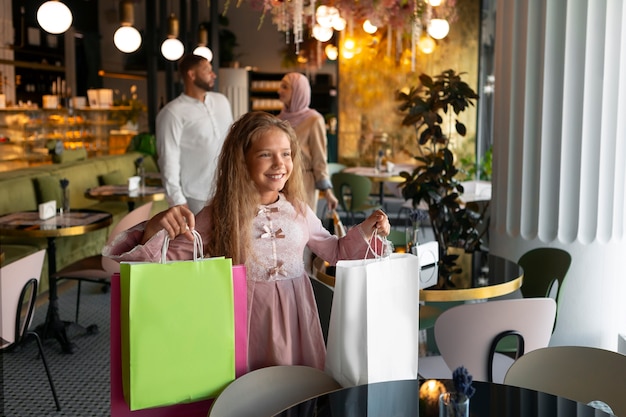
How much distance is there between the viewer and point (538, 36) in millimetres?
3963

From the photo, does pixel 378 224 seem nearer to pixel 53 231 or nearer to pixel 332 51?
pixel 53 231

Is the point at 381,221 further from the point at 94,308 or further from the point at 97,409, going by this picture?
the point at 94,308

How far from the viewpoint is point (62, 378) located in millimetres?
4176

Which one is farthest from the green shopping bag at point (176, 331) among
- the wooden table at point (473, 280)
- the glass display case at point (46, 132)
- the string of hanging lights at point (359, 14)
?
the glass display case at point (46, 132)

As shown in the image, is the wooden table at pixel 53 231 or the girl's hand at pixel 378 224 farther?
the wooden table at pixel 53 231

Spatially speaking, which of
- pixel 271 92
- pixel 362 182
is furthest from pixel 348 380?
pixel 271 92

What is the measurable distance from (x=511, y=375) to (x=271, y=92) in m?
12.1

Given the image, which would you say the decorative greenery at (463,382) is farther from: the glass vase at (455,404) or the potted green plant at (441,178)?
the potted green plant at (441,178)

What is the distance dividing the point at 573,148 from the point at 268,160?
7.53 feet

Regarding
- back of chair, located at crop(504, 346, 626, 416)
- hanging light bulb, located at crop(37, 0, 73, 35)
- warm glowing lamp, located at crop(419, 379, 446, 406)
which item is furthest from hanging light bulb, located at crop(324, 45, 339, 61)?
warm glowing lamp, located at crop(419, 379, 446, 406)

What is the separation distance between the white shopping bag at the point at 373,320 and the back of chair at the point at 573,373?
40 cm

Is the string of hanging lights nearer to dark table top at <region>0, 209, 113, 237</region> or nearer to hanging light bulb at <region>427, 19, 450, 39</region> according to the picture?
hanging light bulb at <region>427, 19, 450, 39</region>

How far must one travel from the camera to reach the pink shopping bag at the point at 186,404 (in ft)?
6.15

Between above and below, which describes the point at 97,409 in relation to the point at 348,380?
below
